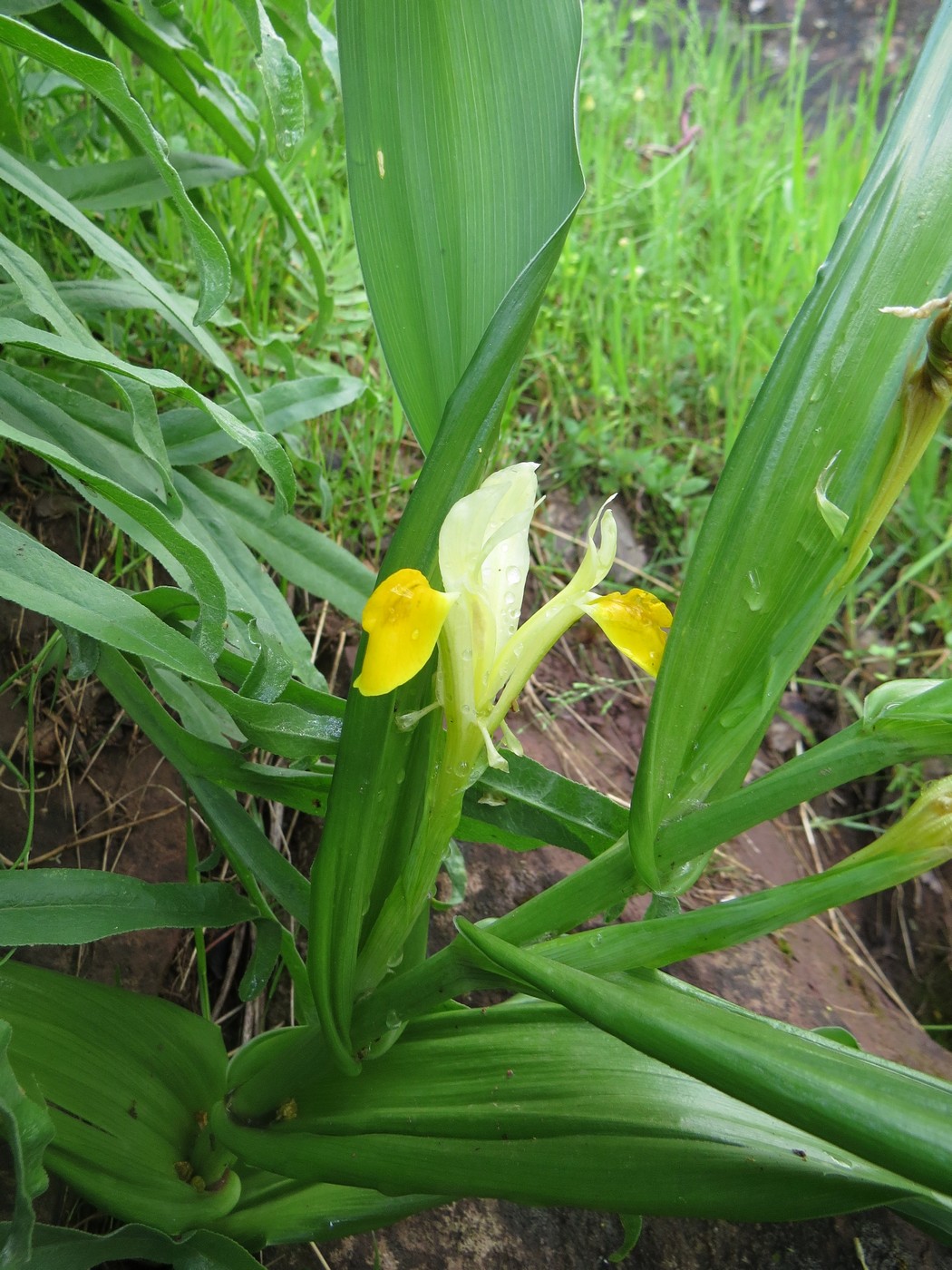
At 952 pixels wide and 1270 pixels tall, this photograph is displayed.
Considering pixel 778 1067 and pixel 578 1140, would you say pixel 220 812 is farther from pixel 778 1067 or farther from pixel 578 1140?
pixel 778 1067

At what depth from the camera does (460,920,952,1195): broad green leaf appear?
1.52 feet

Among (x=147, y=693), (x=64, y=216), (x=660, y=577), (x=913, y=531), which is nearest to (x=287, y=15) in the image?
(x=64, y=216)

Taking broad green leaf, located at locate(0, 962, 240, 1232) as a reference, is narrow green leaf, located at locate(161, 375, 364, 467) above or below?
above

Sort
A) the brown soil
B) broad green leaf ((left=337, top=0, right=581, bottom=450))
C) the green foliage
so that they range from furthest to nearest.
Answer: the brown soil
broad green leaf ((left=337, top=0, right=581, bottom=450))
the green foliage

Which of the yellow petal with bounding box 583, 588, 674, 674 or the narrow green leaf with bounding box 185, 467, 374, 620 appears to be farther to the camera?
the narrow green leaf with bounding box 185, 467, 374, 620

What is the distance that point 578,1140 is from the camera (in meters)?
0.62

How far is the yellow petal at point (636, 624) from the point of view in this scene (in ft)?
2.03

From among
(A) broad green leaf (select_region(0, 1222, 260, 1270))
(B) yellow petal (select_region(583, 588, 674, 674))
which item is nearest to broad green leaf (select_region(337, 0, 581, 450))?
(B) yellow petal (select_region(583, 588, 674, 674))

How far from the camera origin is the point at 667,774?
0.59 m

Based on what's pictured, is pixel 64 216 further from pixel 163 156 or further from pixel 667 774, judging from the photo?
pixel 667 774

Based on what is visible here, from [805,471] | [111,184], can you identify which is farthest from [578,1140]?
[111,184]

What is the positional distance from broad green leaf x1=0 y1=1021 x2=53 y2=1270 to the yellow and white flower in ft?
1.03

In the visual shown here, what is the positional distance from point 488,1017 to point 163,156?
25.3 inches

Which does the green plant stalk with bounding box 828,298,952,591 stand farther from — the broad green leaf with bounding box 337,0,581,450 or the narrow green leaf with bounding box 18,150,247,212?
the narrow green leaf with bounding box 18,150,247,212
